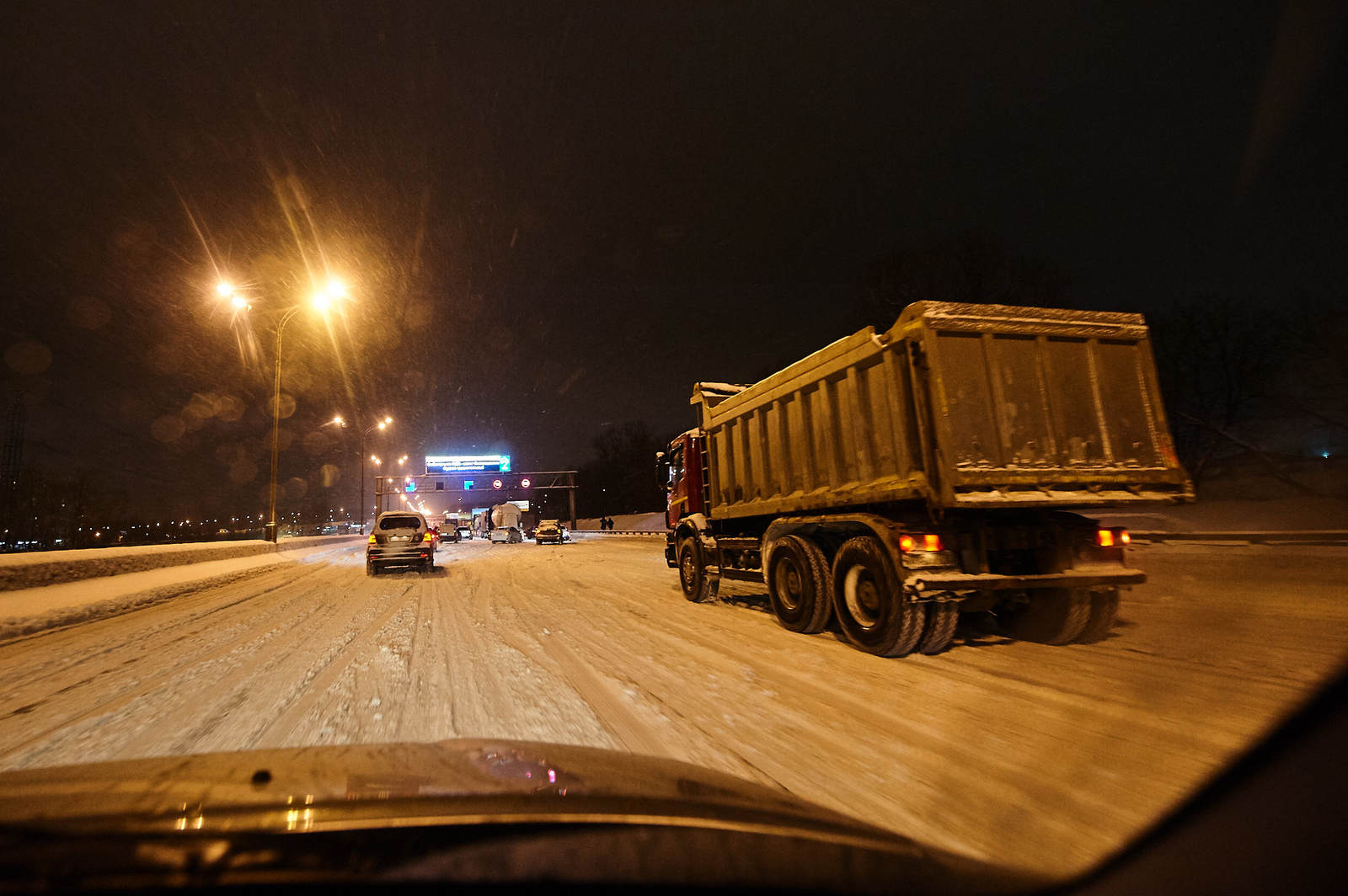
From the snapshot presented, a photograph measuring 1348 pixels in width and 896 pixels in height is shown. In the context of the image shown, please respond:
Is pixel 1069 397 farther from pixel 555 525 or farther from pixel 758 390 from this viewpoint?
pixel 555 525

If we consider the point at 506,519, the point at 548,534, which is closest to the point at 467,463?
the point at 506,519

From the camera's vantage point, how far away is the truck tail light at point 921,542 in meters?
5.61

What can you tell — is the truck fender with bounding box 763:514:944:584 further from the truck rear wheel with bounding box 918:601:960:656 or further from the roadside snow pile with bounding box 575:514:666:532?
the roadside snow pile with bounding box 575:514:666:532

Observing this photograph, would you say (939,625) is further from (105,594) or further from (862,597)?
(105,594)

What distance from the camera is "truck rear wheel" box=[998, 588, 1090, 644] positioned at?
6.34 meters

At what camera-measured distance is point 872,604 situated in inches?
245

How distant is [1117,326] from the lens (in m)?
6.40

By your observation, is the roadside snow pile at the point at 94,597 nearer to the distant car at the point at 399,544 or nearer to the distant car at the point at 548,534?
the distant car at the point at 399,544

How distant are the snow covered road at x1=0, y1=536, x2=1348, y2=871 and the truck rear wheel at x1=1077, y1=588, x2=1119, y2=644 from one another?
9.6 inches

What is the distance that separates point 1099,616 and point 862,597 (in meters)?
2.44

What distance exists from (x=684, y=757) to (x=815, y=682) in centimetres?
200

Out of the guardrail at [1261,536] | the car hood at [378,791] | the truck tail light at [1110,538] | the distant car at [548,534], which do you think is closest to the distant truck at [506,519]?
the distant car at [548,534]

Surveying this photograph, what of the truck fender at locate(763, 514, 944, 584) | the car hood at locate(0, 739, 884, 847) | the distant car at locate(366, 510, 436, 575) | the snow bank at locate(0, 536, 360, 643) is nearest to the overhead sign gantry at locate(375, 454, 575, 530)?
Result: the snow bank at locate(0, 536, 360, 643)

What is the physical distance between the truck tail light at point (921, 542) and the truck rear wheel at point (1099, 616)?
213 cm
